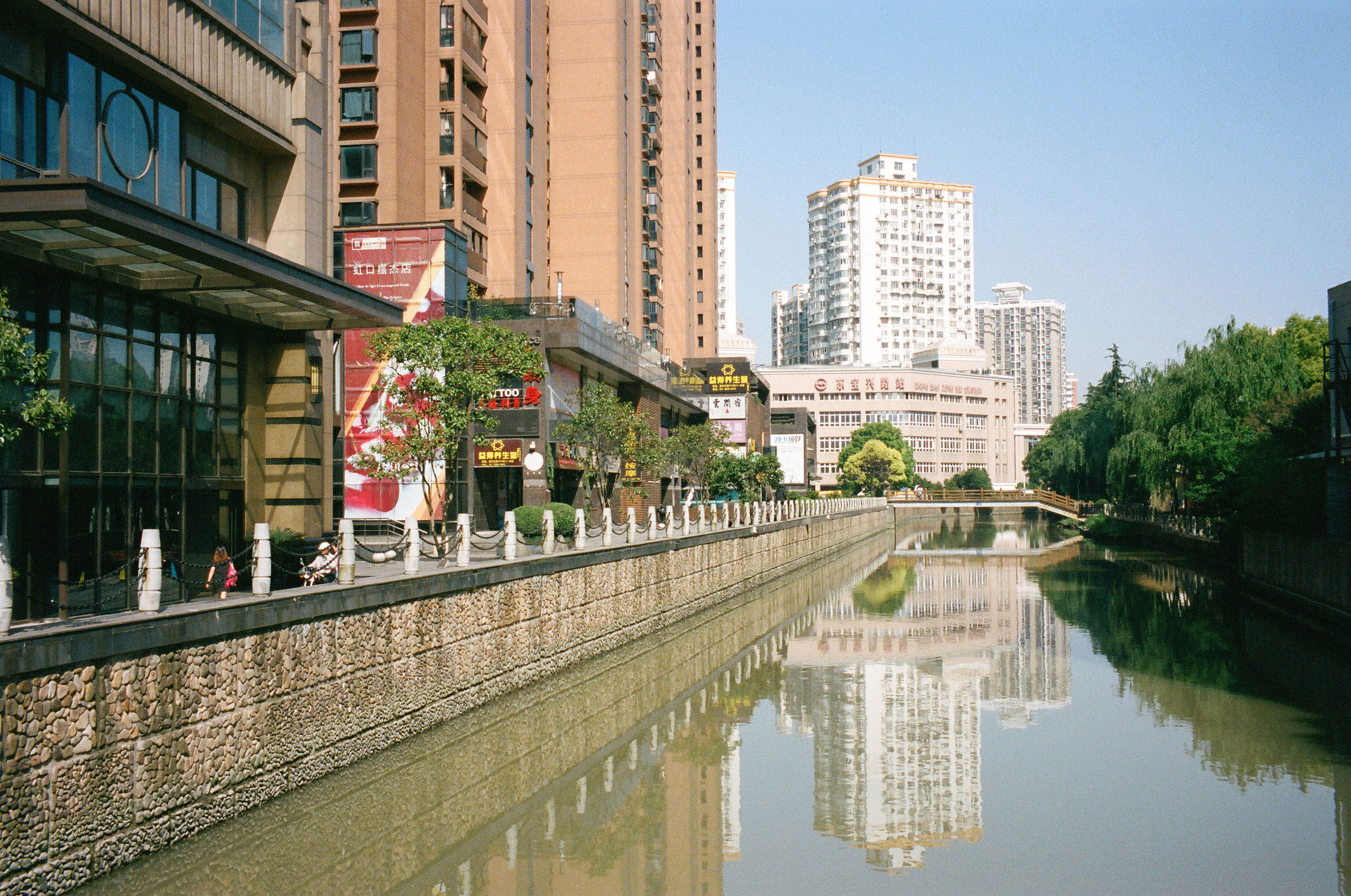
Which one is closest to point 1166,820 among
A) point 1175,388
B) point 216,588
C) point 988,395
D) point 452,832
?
point 452,832

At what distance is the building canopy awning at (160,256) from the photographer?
12.0 meters

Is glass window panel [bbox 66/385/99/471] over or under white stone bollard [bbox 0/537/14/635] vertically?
over

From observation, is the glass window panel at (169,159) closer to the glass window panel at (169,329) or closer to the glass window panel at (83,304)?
the glass window panel at (169,329)

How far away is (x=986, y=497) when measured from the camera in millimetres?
118562

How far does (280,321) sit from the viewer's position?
65.1 feet

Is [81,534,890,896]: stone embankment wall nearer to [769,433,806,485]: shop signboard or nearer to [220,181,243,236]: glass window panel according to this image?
[220,181,243,236]: glass window panel

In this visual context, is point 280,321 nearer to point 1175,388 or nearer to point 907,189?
point 1175,388

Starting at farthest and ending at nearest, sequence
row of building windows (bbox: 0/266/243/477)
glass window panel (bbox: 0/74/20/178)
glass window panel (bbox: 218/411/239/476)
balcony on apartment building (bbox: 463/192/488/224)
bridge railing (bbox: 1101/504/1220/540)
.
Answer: bridge railing (bbox: 1101/504/1220/540)
balcony on apartment building (bbox: 463/192/488/224)
glass window panel (bbox: 218/411/239/476)
row of building windows (bbox: 0/266/243/477)
glass window panel (bbox: 0/74/20/178)

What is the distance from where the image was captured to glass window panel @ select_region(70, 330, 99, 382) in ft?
48.8

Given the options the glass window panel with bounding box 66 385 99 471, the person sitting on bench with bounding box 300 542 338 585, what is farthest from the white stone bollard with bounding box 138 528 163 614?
the person sitting on bench with bounding box 300 542 338 585

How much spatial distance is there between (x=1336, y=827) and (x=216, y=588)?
14759 millimetres

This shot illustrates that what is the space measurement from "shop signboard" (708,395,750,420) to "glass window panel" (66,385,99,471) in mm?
60105

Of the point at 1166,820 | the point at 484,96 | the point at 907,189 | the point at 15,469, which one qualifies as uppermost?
the point at 907,189

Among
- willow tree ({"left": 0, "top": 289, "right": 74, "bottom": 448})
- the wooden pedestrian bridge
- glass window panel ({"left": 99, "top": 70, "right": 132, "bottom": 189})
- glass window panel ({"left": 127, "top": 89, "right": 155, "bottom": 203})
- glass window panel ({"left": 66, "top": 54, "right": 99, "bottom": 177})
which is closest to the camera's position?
willow tree ({"left": 0, "top": 289, "right": 74, "bottom": 448})
